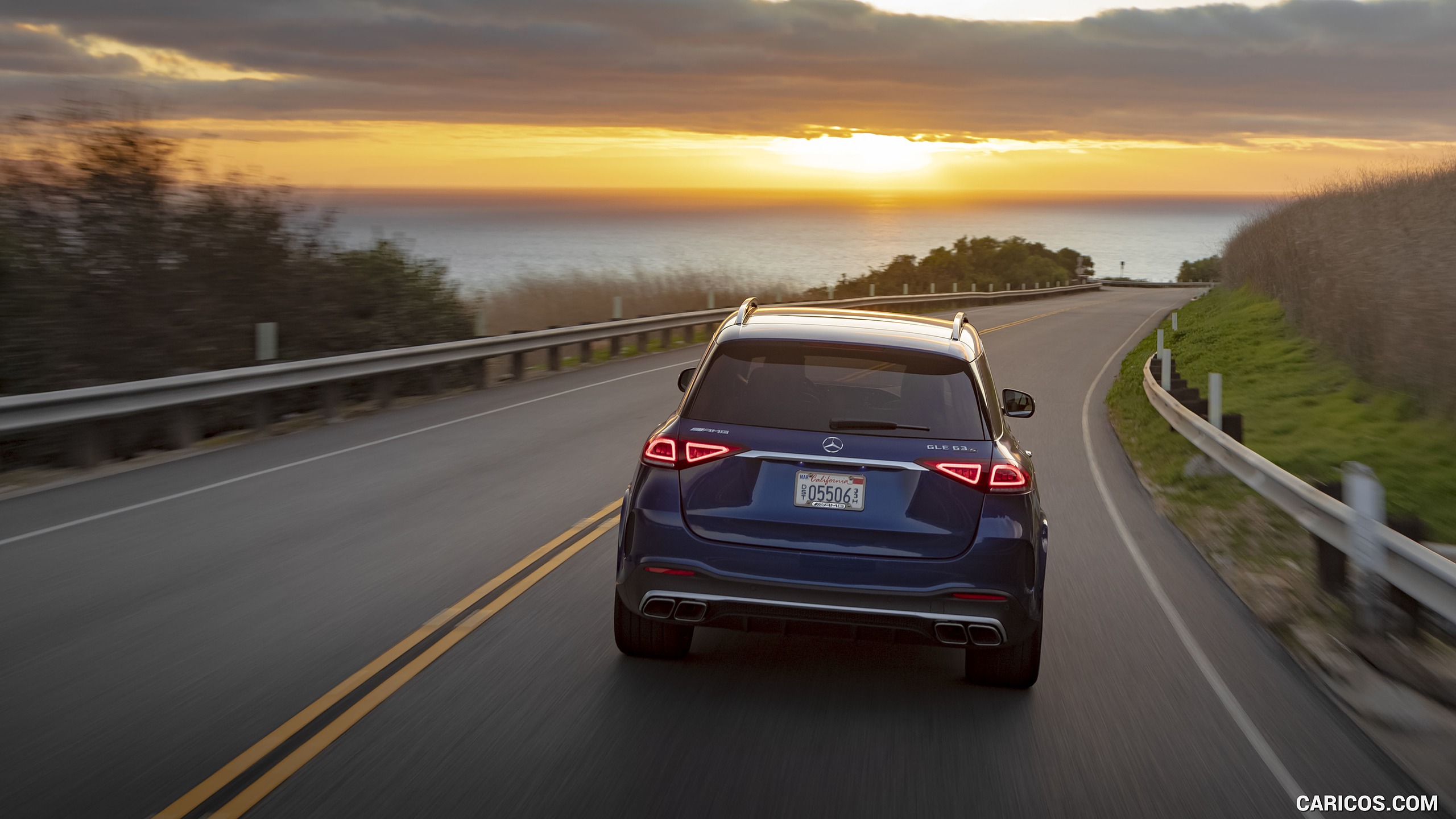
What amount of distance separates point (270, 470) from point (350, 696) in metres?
7.10

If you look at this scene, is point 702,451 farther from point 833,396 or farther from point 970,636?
point 970,636

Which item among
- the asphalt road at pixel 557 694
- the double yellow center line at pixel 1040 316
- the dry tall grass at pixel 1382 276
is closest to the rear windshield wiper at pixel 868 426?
the asphalt road at pixel 557 694

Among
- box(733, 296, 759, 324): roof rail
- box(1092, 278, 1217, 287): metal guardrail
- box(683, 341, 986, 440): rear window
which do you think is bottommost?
box(683, 341, 986, 440): rear window

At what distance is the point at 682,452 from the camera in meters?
5.46

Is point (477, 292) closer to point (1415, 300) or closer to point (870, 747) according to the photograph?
point (1415, 300)

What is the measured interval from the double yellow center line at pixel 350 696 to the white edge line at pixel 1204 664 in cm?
373

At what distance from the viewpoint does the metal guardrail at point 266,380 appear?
449 inches

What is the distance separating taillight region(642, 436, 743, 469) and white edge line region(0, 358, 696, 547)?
5713mm

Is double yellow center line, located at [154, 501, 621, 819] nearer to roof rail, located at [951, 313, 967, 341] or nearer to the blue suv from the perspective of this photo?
the blue suv

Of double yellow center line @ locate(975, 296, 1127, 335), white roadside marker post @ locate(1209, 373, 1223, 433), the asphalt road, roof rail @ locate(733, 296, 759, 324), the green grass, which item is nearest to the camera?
the asphalt road

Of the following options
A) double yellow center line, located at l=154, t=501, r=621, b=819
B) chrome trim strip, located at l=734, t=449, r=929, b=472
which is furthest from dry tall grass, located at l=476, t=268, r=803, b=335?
chrome trim strip, located at l=734, t=449, r=929, b=472

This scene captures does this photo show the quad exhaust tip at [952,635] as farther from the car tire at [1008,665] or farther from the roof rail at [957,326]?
the roof rail at [957,326]

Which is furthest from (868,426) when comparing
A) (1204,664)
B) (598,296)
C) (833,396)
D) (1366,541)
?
(598,296)

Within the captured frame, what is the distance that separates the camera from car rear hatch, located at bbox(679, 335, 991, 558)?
17.2ft
